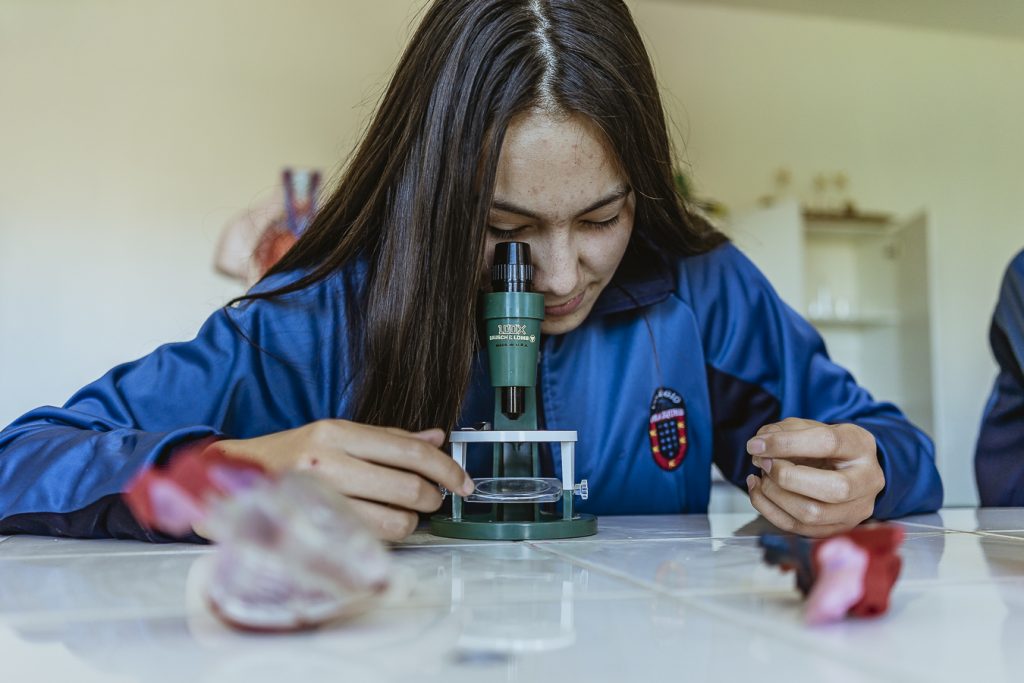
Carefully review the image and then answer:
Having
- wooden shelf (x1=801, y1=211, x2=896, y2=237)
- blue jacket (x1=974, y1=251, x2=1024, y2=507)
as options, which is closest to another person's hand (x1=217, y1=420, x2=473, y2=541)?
blue jacket (x1=974, y1=251, x2=1024, y2=507)

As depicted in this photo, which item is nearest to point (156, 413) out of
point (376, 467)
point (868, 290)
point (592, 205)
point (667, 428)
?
point (376, 467)

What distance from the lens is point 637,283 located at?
4.62 ft

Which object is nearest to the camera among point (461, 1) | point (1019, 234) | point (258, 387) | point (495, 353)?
point (495, 353)

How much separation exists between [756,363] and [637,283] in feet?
0.83

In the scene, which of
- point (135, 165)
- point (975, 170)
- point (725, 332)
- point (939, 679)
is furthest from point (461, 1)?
point (975, 170)

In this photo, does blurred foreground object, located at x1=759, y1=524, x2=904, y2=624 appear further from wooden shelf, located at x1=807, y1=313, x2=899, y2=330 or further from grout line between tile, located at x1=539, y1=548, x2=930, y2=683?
wooden shelf, located at x1=807, y1=313, x2=899, y2=330

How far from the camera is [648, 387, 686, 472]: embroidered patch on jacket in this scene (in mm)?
1417

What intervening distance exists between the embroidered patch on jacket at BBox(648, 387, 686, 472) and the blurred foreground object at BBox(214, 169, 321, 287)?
38.4 inches

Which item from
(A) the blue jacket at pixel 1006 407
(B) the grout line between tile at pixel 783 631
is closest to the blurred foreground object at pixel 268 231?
(A) the blue jacket at pixel 1006 407

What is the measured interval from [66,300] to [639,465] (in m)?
3.47

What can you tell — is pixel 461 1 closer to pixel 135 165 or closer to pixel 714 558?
pixel 714 558

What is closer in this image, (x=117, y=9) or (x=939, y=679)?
(x=939, y=679)

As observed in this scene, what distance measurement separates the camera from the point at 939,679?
40cm

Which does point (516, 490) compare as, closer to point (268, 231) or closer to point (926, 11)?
point (268, 231)
